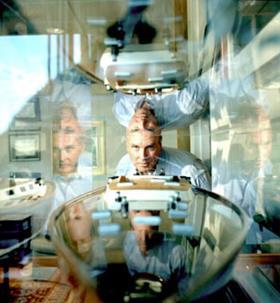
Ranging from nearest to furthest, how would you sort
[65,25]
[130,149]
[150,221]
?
1. [150,221]
2. [130,149]
3. [65,25]

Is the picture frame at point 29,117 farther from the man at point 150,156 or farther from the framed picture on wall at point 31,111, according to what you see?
the man at point 150,156

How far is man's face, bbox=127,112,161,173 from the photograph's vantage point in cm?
84

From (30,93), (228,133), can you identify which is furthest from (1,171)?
(228,133)

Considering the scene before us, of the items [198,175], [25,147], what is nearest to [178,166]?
[198,175]

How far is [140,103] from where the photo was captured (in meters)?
0.88

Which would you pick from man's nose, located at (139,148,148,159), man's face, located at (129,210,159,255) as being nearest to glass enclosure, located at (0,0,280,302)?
man's nose, located at (139,148,148,159)

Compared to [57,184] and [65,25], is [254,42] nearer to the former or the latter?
[65,25]

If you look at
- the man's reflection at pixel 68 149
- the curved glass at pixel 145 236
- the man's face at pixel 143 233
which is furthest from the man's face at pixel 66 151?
the man's face at pixel 143 233

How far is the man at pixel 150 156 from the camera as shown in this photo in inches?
32.9

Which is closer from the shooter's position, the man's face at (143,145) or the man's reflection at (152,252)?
the man's reflection at (152,252)

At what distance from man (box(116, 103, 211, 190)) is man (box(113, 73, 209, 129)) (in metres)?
0.02

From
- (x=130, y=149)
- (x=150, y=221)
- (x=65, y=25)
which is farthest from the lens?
(x=65, y=25)

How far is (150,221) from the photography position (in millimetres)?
731

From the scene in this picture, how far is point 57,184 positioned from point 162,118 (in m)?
0.31
